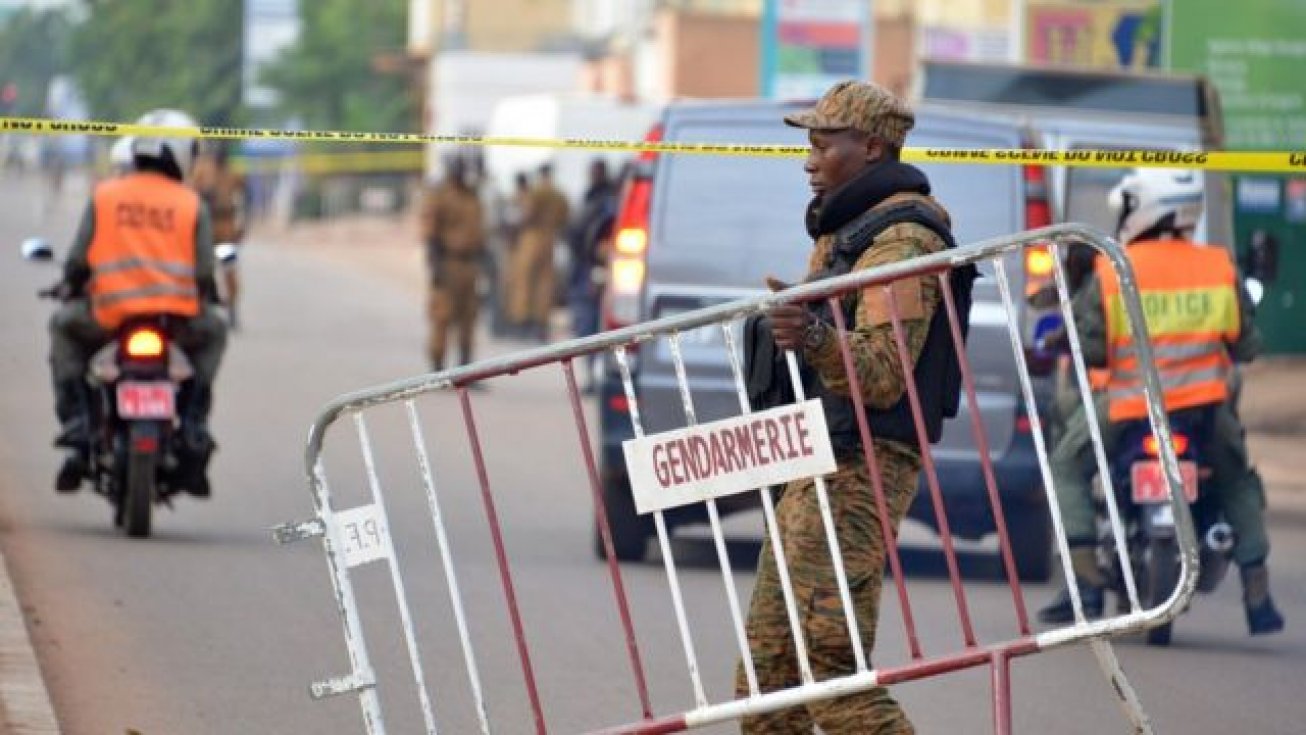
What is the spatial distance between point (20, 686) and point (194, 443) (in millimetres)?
4317

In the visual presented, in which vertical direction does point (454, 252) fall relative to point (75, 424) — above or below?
above

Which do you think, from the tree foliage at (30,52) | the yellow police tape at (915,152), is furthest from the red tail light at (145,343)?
the tree foliage at (30,52)

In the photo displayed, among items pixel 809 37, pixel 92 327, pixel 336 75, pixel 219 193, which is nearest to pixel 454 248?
pixel 219 193

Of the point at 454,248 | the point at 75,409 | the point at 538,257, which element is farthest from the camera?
the point at 538,257

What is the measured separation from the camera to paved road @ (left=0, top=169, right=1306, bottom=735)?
361 inches

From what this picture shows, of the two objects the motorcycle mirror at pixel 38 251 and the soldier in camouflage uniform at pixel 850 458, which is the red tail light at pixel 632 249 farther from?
the soldier in camouflage uniform at pixel 850 458

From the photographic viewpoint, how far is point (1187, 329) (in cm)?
1078

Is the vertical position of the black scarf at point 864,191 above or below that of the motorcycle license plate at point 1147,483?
above

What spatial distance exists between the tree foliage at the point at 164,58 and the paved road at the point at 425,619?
82.8 metres

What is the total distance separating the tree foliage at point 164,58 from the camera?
101 meters

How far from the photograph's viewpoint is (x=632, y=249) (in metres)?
13.0

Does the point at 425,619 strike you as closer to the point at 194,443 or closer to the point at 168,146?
the point at 194,443

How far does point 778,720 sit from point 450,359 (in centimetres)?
2062

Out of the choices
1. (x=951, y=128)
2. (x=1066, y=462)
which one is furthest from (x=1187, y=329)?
(x=951, y=128)
